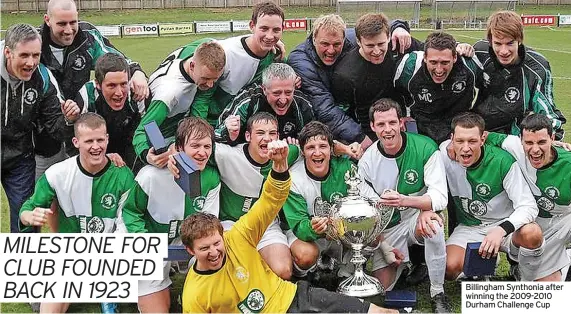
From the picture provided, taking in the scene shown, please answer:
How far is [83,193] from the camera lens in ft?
14.8

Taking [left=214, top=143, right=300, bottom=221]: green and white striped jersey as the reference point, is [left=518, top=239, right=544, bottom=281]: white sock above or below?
below

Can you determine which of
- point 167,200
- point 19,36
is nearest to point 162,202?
point 167,200

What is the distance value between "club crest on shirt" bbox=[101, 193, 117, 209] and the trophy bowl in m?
1.32

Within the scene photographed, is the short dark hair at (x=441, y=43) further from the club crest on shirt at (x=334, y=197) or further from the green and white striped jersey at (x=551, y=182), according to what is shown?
the club crest on shirt at (x=334, y=197)

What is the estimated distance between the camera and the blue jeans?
4.99 m

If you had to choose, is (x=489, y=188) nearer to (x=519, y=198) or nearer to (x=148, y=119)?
(x=519, y=198)

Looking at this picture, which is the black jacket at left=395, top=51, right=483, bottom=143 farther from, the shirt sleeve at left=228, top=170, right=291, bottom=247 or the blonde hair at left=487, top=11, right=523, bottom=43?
the shirt sleeve at left=228, top=170, right=291, bottom=247

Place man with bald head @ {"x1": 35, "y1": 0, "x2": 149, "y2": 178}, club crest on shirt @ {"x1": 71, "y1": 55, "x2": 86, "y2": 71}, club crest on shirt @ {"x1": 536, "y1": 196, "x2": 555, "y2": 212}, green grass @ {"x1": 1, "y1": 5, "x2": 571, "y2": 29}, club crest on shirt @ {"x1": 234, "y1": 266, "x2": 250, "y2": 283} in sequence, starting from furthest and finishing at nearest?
green grass @ {"x1": 1, "y1": 5, "x2": 571, "y2": 29} → club crest on shirt @ {"x1": 71, "y1": 55, "x2": 86, "y2": 71} → man with bald head @ {"x1": 35, "y1": 0, "x2": 149, "y2": 178} → club crest on shirt @ {"x1": 536, "y1": 196, "x2": 555, "y2": 212} → club crest on shirt @ {"x1": 234, "y1": 266, "x2": 250, "y2": 283}

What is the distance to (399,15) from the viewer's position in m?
34.3

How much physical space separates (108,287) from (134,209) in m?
0.49

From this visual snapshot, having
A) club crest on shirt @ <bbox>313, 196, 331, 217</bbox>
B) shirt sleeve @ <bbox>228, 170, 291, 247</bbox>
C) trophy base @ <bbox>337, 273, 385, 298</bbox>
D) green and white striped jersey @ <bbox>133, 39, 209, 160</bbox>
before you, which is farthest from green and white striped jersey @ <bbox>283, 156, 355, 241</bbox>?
green and white striped jersey @ <bbox>133, 39, 209, 160</bbox>

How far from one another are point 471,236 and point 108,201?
228 centimetres

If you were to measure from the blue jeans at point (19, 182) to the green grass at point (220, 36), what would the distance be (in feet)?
2.41

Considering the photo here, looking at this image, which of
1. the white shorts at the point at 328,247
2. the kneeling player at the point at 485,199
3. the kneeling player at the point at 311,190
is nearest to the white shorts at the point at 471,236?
the kneeling player at the point at 485,199
